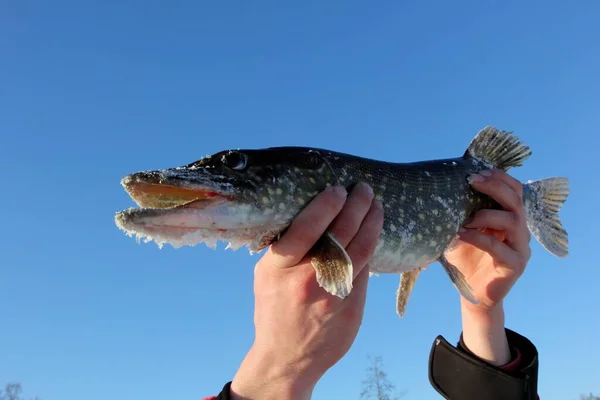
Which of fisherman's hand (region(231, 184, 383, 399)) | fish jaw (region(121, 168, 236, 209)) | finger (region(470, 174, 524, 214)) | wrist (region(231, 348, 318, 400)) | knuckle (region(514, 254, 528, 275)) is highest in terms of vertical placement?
finger (region(470, 174, 524, 214))

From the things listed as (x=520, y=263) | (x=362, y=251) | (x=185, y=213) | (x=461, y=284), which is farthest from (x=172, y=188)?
(x=520, y=263)

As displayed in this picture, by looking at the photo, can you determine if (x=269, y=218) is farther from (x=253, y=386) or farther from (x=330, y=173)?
(x=253, y=386)

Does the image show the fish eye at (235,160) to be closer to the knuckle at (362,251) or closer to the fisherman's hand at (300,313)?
the fisherman's hand at (300,313)

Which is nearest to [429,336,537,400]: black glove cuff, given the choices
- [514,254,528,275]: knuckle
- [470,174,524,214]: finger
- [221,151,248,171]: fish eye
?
[514,254,528,275]: knuckle

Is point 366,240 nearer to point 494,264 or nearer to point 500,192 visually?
point 494,264

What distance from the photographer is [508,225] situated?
14.9 feet

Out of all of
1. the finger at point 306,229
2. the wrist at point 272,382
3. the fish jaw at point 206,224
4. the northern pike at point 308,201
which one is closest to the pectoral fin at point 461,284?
the northern pike at point 308,201

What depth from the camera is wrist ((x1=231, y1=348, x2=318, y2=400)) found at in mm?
2750

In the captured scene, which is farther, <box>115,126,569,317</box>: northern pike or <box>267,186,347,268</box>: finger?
<box>267,186,347,268</box>: finger

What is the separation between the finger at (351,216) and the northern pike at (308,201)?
0.29 feet

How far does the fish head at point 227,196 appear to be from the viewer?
9.31ft

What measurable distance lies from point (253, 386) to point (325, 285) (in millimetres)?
670

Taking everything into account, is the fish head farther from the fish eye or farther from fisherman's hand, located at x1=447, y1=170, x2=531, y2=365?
fisherman's hand, located at x1=447, y1=170, x2=531, y2=365

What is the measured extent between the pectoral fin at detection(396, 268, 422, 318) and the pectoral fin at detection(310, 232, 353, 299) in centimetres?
211
